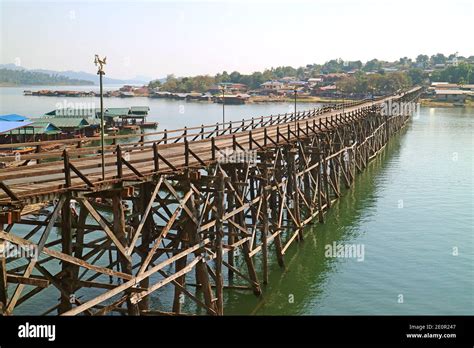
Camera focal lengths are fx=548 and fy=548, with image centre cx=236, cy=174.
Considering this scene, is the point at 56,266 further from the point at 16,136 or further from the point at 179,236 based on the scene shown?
the point at 16,136

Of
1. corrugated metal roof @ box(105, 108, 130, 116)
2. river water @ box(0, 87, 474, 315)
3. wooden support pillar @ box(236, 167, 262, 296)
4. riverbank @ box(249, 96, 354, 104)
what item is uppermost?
riverbank @ box(249, 96, 354, 104)

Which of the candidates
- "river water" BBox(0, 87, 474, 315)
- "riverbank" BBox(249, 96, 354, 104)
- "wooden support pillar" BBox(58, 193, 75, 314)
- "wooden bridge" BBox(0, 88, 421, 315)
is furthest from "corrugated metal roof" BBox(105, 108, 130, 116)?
"riverbank" BBox(249, 96, 354, 104)

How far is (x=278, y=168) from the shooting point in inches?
896

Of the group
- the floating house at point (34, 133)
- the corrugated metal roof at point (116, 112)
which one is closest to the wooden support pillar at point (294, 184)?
the floating house at point (34, 133)

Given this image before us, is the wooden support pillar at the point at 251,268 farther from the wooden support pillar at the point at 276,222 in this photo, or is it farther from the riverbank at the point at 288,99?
the riverbank at the point at 288,99

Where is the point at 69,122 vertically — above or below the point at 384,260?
above

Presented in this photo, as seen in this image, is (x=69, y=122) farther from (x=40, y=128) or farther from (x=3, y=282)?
(x=3, y=282)

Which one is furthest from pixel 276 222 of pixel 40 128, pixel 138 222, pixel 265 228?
pixel 40 128

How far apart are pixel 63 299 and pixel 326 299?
9.61 metres

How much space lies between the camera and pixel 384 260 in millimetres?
22750

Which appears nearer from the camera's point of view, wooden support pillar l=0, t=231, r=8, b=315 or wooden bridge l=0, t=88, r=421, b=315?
wooden support pillar l=0, t=231, r=8, b=315

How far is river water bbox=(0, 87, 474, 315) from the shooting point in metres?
18.1

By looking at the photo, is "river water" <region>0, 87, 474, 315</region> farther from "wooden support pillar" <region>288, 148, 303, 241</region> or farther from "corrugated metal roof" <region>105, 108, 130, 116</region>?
"corrugated metal roof" <region>105, 108, 130, 116</region>
